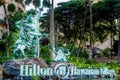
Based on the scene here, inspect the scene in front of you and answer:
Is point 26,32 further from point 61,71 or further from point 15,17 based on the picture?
point 15,17

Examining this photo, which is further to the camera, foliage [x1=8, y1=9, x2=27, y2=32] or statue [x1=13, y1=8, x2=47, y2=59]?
foliage [x1=8, y1=9, x2=27, y2=32]

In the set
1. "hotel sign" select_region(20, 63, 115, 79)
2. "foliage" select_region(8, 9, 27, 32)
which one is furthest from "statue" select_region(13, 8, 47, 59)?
"foliage" select_region(8, 9, 27, 32)

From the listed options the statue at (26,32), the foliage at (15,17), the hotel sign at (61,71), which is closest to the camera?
the hotel sign at (61,71)

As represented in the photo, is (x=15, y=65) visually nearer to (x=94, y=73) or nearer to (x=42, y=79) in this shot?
(x=42, y=79)

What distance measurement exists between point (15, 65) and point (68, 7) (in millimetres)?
21025

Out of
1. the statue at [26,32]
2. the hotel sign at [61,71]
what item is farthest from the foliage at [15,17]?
the hotel sign at [61,71]

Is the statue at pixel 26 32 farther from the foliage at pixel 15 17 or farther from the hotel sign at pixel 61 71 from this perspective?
the foliage at pixel 15 17

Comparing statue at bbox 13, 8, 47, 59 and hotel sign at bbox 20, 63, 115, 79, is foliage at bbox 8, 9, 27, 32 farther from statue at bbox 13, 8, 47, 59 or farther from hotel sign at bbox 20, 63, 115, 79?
hotel sign at bbox 20, 63, 115, 79

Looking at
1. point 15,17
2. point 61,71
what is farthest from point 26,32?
point 15,17

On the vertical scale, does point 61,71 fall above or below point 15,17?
below

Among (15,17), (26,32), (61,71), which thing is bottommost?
(61,71)

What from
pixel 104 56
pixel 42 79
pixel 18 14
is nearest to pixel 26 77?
pixel 42 79

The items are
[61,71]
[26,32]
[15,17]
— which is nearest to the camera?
[61,71]

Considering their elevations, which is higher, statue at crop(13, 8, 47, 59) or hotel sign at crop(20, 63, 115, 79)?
statue at crop(13, 8, 47, 59)
